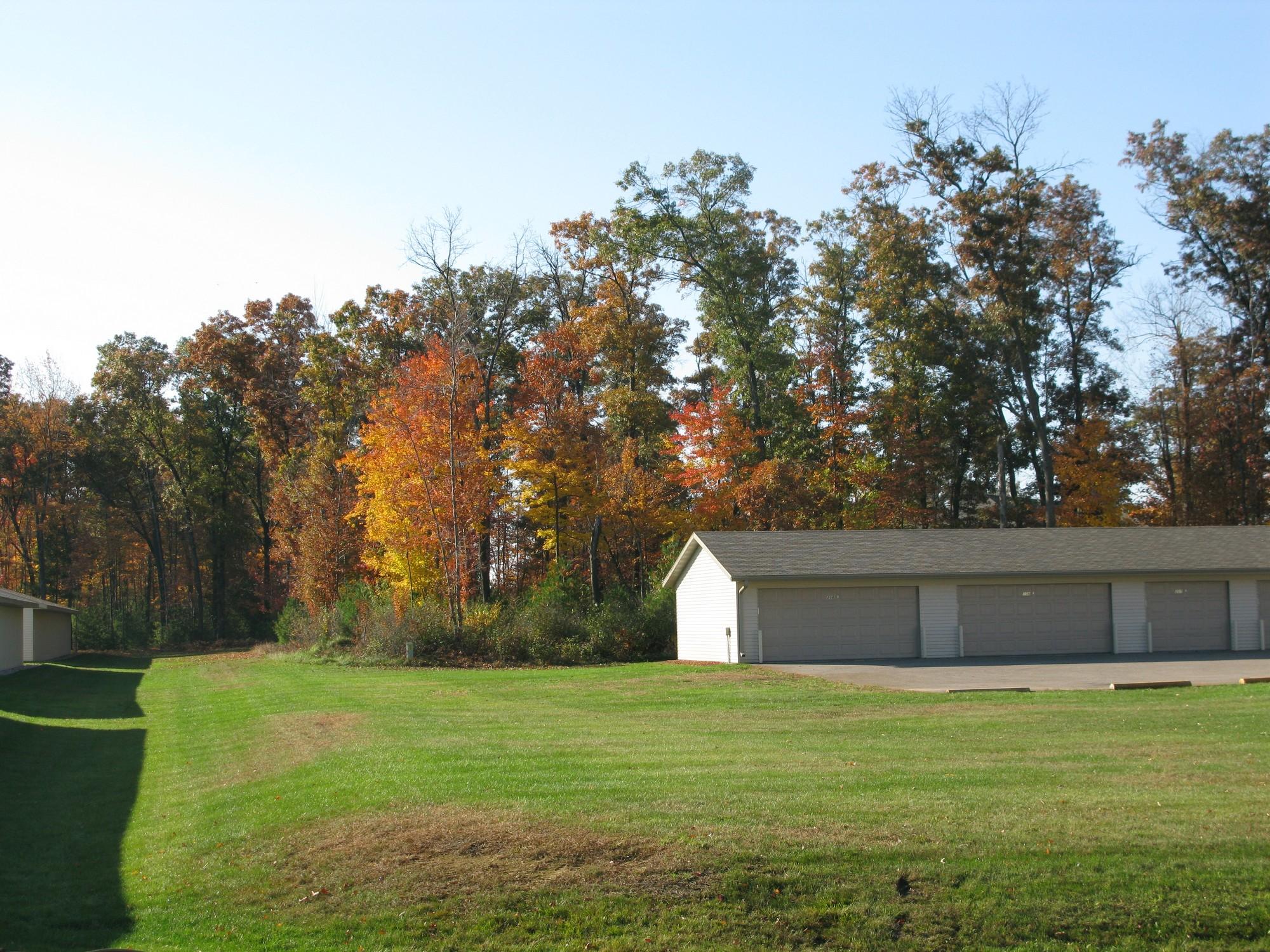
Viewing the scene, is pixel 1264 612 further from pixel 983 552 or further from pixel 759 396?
pixel 759 396

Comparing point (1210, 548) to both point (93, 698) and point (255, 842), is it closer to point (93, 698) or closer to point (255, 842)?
point (255, 842)

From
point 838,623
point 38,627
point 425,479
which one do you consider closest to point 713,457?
point 425,479

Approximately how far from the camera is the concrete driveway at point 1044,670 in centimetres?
2105

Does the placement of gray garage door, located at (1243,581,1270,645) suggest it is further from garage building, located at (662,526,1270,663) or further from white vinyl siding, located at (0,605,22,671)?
white vinyl siding, located at (0,605,22,671)

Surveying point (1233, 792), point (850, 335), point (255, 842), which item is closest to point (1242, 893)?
point (1233, 792)

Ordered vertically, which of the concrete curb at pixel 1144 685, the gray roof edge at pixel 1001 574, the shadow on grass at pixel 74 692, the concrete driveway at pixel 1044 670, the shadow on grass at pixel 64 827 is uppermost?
the gray roof edge at pixel 1001 574

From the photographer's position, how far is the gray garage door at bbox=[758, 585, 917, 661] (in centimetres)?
2747

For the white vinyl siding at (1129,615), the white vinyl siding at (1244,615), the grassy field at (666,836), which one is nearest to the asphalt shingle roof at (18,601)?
the grassy field at (666,836)

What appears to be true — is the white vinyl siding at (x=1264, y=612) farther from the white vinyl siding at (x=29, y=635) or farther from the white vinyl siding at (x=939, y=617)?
the white vinyl siding at (x=29, y=635)

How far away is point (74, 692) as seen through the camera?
28.2 meters

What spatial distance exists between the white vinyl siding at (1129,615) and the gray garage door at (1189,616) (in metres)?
0.28

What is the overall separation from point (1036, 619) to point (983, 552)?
2381 mm

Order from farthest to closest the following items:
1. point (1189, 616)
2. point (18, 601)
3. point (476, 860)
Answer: point (18, 601)
point (1189, 616)
point (476, 860)

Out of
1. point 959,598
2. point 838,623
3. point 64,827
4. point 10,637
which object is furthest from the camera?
point 10,637
